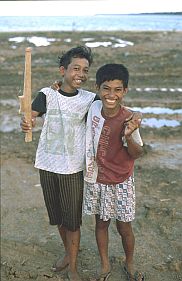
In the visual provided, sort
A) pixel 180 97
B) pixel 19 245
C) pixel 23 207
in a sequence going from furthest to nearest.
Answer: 1. pixel 180 97
2. pixel 23 207
3. pixel 19 245

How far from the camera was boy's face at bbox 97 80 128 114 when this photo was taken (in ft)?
7.73

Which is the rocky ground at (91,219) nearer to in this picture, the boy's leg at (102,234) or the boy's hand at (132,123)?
the boy's leg at (102,234)

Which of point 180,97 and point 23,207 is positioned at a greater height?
point 23,207

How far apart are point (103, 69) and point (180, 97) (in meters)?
7.04

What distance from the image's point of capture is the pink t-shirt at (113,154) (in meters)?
2.41

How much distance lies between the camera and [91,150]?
2.48 meters

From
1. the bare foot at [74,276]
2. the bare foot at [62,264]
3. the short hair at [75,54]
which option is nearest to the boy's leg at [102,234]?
the bare foot at [74,276]

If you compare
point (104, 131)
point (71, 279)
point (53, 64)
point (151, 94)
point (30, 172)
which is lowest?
point (53, 64)

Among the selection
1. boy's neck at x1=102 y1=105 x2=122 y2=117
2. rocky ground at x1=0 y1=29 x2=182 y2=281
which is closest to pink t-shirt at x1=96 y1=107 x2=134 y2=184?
boy's neck at x1=102 y1=105 x2=122 y2=117

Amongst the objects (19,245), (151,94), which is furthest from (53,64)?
(19,245)

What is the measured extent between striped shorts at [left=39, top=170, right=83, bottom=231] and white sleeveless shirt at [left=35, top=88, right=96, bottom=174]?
56 millimetres

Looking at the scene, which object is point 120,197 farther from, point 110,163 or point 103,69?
point 103,69

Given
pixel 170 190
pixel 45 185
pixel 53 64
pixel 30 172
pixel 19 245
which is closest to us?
pixel 45 185

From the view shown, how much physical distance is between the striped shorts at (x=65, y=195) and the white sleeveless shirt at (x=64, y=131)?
6 cm
